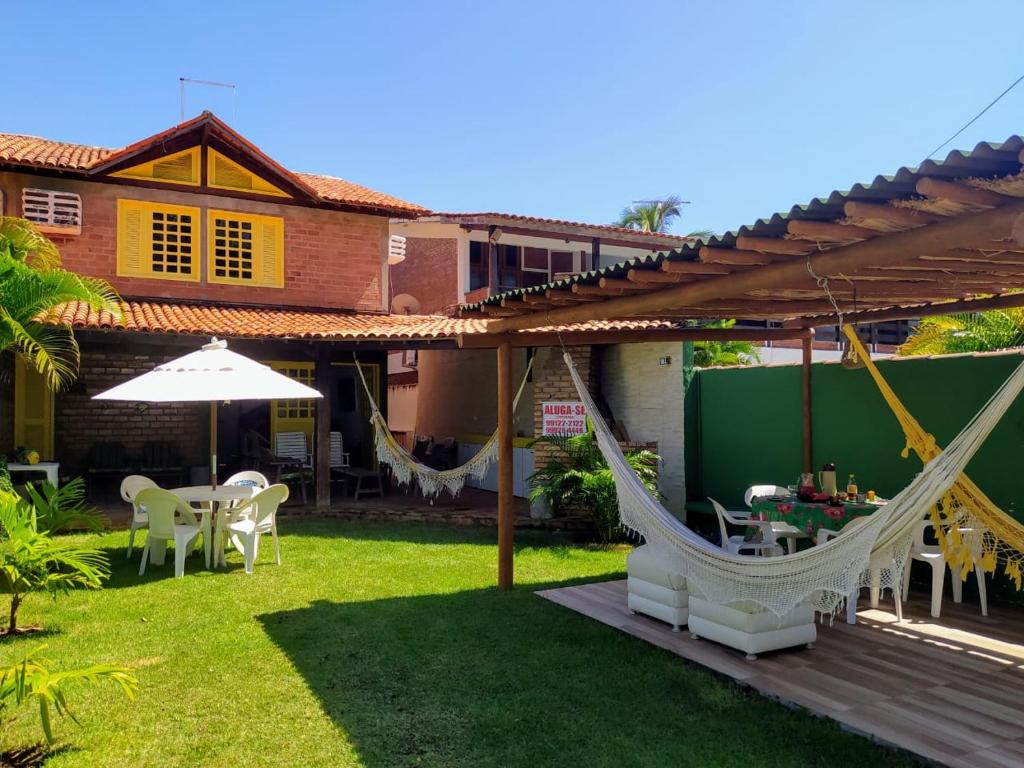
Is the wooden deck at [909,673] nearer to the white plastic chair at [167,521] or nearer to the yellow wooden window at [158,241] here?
the white plastic chair at [167,521]

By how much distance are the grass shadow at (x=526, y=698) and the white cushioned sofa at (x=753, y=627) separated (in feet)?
1.00

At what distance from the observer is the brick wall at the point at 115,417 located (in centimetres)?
1063

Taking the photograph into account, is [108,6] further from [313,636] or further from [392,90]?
[313,636]

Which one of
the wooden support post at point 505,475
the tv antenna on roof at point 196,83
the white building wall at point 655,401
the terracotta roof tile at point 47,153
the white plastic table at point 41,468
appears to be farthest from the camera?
the tv antenna on roof at point 196,83

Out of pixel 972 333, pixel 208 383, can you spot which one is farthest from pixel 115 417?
pixel 972 333

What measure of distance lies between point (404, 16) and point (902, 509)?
8.62 meters

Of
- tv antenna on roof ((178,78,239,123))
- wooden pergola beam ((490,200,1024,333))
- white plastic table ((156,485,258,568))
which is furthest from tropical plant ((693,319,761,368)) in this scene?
tv antenna on roof ((178,78,239,123))

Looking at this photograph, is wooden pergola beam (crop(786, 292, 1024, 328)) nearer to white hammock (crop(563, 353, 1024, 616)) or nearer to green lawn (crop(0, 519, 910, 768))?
white hammock (crop(563, 353, 1024, 616))

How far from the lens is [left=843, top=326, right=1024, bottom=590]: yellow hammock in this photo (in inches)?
171

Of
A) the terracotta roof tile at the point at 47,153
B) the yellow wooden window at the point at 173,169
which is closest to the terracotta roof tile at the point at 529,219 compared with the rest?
the yellow wooden window at the point at 173,169

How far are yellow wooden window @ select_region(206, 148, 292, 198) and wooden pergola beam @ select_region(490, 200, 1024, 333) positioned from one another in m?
7.32

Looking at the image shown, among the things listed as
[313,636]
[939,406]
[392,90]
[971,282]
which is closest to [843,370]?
[939,406]

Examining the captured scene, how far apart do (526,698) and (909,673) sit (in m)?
1.93

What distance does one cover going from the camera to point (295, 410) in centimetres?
1161
